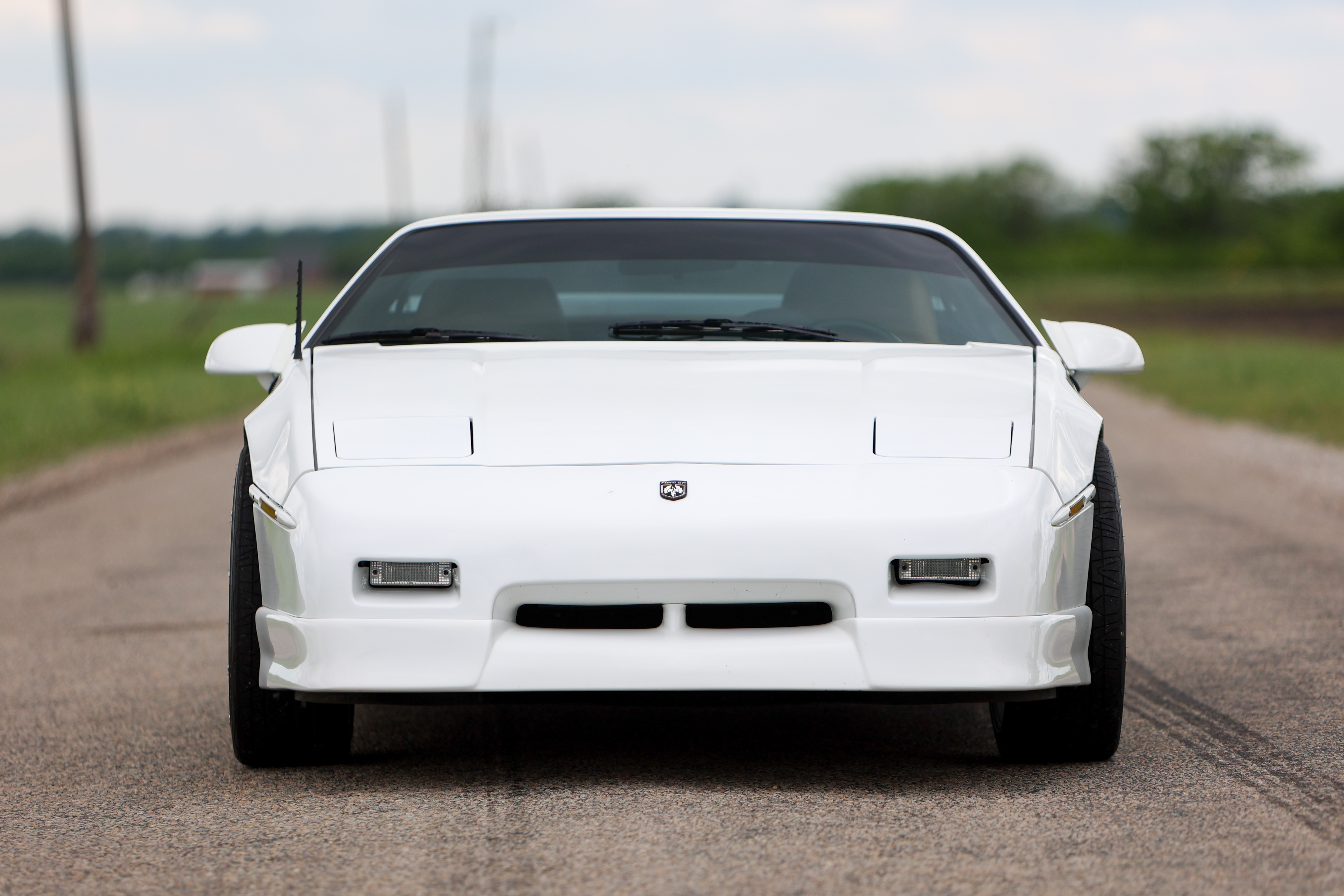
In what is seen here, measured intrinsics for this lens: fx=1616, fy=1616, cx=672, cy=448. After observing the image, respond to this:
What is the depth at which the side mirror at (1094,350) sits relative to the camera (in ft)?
13.2

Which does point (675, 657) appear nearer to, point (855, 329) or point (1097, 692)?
point (1097, 692)

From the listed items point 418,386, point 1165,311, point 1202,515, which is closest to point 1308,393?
point 1202,515

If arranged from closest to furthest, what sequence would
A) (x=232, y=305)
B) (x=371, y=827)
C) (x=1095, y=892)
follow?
1. (x=1095, y=892)
2. (x=371, y=827)
3. (x=232, y=305)

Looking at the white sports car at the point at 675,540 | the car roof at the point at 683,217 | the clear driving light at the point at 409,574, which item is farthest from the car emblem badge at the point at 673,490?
the car roof at the point at 683,217

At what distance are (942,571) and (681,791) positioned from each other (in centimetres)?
72

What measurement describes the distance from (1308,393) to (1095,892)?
15.2m

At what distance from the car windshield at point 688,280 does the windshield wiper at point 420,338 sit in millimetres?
14

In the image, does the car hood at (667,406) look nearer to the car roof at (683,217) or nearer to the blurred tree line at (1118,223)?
the car roof at (683,217)

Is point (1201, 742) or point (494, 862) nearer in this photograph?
point (494, 862)

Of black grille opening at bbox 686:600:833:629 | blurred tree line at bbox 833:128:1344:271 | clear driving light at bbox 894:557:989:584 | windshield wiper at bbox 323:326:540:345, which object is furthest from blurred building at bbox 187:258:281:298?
clear driving light at bbox 894:557:989:584

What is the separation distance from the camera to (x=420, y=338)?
4129mm

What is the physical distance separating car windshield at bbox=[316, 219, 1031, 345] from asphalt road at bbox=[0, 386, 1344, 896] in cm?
Result: 102

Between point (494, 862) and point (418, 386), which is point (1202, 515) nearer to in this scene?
point (418, 386)

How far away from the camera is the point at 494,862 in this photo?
287 cm
